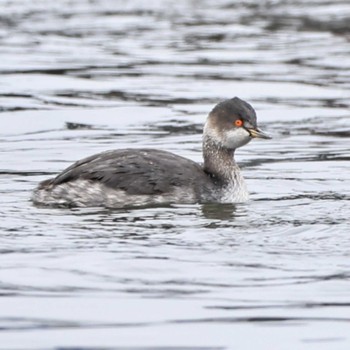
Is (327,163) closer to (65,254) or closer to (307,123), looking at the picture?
(307,123)

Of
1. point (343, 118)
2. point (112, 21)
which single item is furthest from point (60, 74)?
point (112, 21)

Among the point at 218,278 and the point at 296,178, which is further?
the point at 296,178

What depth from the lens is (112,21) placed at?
27797mm

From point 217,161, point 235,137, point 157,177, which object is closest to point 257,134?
point 235,137

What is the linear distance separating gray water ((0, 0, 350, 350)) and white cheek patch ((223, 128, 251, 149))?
509 millimetres

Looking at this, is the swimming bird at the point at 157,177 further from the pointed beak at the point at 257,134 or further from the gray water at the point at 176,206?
the gray water at the point at 176,206

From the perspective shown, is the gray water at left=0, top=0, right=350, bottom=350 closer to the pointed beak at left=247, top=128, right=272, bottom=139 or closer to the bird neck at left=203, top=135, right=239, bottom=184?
the bird neck at left=203, top=135, right=239, bottom=184

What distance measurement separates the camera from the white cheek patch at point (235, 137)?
12.1 metres

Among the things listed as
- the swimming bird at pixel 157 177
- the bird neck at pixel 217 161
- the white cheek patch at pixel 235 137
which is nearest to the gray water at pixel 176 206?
the swimming bird at pixel 157 177

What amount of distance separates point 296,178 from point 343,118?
424cm

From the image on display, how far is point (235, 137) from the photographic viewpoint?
39.7 feet

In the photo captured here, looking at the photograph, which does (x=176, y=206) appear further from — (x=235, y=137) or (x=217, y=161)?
(x=235, y=137)

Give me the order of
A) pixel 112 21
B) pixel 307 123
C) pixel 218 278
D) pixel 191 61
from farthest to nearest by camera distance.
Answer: pixel 112 21 < pixel 191 61 < pixel 307 123 < pixel 218 278

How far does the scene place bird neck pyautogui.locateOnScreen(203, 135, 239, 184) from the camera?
39.5 feet
